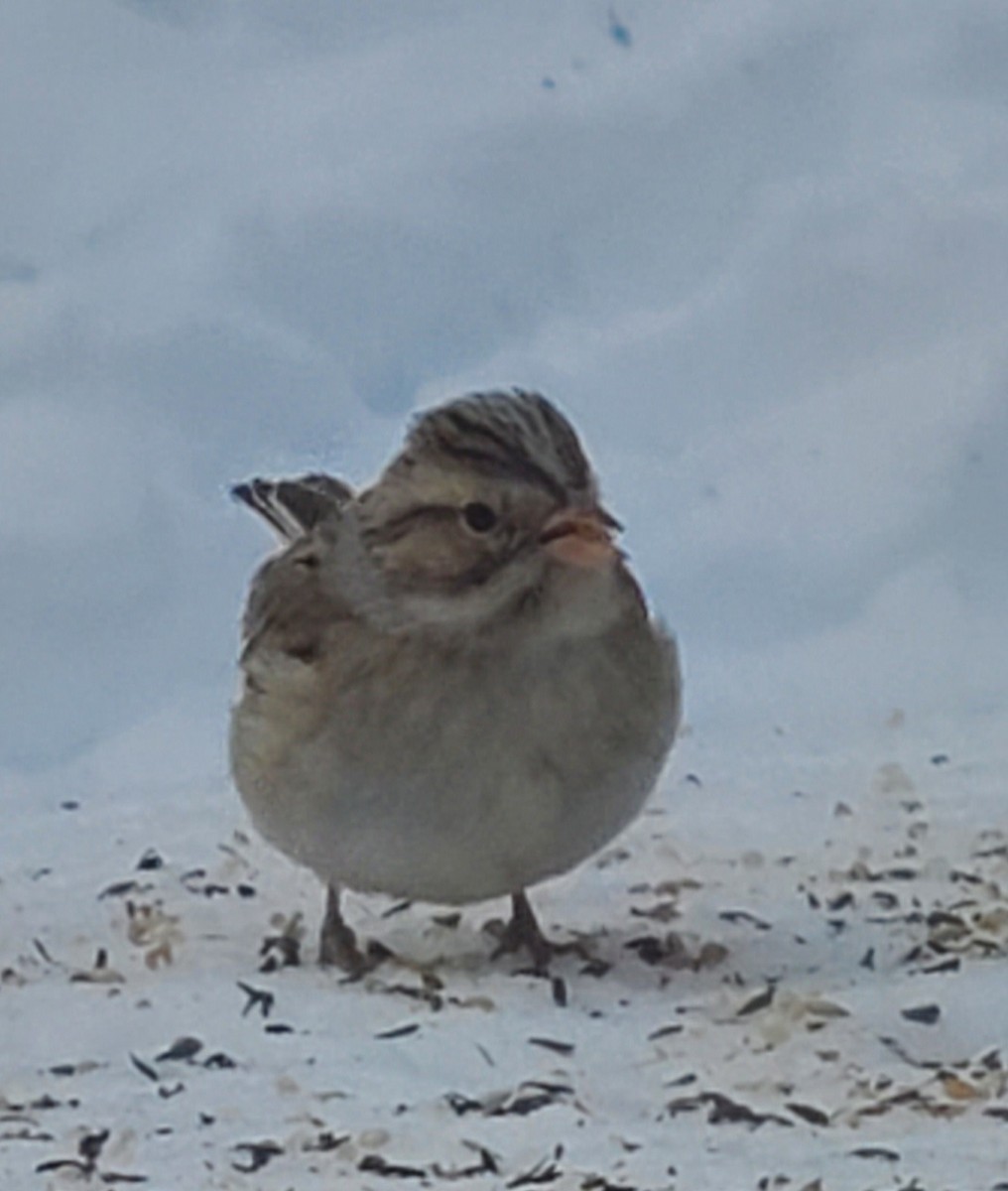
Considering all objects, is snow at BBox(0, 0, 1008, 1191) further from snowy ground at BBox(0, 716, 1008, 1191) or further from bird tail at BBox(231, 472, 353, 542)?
bird tail at BBox(231, 472, 353, 542)

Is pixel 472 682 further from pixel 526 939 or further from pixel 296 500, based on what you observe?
pixel 296 500

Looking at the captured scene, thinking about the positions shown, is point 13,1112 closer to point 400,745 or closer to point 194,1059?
point 194,1059

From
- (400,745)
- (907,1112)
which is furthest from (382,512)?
(907,1112)

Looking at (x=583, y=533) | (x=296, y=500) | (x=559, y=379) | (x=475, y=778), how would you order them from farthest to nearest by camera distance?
(x=559, y=379)
(x=296, y=500)
(x=475, y=778)
(x=583, y=533)

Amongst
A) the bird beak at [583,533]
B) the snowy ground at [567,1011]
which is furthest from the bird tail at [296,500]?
the bird beak at [583,533]

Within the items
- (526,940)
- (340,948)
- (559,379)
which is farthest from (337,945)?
(559,379)

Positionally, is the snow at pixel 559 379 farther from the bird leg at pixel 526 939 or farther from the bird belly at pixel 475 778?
the bird belly at pixel 475 778

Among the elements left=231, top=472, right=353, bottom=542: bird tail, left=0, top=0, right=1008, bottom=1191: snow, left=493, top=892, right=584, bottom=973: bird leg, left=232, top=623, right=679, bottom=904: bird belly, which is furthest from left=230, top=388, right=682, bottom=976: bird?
left=231, top=472, right=353, bottom=542: bird tail
